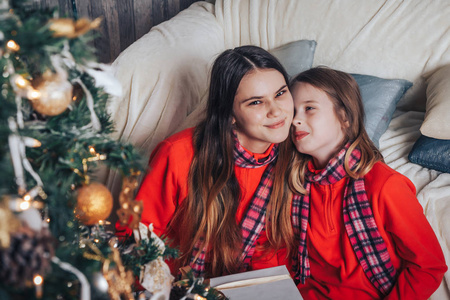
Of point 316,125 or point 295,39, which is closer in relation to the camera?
point 316,125

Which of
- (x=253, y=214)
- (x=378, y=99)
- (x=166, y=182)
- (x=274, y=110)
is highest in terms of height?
(x=274, y=110)

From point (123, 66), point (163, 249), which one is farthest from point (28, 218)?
point (123, 66)

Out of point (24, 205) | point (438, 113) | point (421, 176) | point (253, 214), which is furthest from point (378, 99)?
point (24, 205)

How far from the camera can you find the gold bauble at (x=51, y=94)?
20.4 inches

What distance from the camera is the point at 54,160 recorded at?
578mm

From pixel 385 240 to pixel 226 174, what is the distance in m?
0.54

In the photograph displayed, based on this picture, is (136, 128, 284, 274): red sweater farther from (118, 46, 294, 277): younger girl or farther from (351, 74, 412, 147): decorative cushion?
(351, 74, 412, 147): decorative cushion

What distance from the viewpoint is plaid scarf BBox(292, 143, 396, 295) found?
1221mm

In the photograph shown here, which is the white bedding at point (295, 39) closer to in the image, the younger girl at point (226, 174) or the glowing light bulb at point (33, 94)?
the younger girl at point (226, 174)

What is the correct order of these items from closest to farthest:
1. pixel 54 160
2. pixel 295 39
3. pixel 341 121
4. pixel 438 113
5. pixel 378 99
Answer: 1. pixel 54 160
2. pixel 341 121
3. pixel 438 113
4. pixel 378 99
5. pixel 295 39

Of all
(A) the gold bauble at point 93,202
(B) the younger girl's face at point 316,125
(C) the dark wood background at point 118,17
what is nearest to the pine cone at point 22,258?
(A) the gold bauble at point 93,202

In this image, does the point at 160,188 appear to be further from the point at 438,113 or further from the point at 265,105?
the point at 438,113

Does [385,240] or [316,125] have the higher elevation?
[316,125]

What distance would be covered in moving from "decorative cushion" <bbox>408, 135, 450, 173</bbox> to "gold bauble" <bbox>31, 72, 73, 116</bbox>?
1.42 meters
